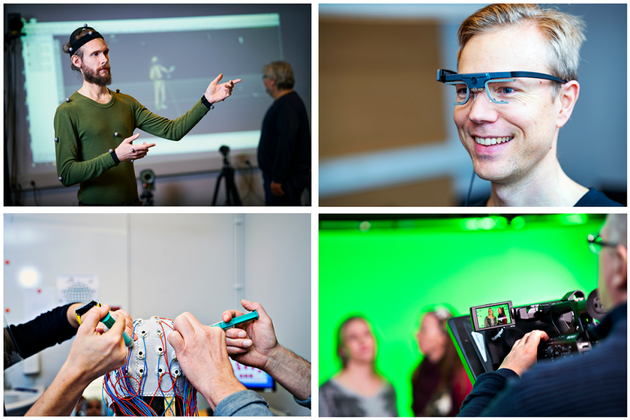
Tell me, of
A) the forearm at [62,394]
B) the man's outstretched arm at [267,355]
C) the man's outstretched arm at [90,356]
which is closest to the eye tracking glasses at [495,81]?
the man's outstretched arm at [267,355]

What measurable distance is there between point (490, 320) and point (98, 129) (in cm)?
120

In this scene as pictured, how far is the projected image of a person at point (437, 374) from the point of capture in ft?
4.84

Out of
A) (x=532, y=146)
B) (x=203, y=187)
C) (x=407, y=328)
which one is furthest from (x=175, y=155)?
(x=532, y=146)

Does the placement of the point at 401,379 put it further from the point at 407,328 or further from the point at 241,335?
the point at 241,335

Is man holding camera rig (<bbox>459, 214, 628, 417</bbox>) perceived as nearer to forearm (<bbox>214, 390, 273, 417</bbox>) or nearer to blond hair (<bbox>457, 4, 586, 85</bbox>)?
forearm (<bbox>214, 390, 273, 417</bbox>)

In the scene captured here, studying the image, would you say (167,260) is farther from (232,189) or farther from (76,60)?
(76,60)

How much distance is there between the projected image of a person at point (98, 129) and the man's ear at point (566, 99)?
0.94 meters

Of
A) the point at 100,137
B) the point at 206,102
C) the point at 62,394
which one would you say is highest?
the point at 206,102

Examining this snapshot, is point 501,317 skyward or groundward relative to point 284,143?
groundward

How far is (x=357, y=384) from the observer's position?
1.53m

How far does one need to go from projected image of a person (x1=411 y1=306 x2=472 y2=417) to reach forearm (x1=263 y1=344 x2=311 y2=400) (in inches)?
14.9

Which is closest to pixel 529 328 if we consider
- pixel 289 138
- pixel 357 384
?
pixel 357 384

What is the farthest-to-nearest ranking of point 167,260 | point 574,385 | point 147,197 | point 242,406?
point 167,260, point 147,197, point 242,406, point 574,385

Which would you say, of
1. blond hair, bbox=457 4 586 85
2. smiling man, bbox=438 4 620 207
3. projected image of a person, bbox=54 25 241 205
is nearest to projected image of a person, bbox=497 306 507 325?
smiling man, bbox=438 4 620 207
